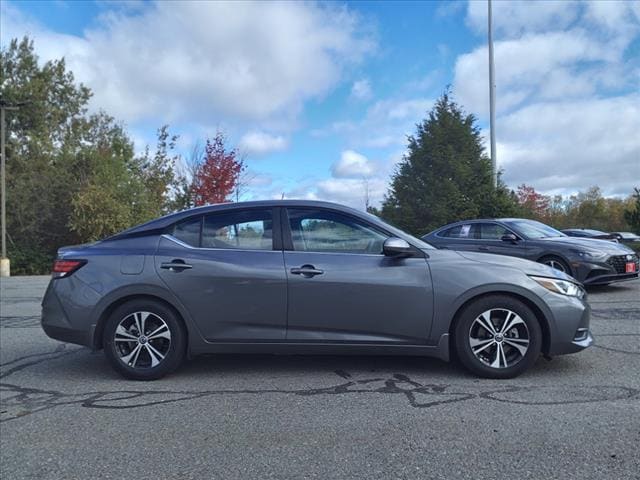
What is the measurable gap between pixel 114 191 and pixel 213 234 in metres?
23.2

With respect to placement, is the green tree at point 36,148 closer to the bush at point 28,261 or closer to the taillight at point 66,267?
the bush at point 28,261

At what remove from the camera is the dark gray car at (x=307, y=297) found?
173 inches

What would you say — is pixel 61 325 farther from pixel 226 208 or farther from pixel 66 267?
pixel 226 208

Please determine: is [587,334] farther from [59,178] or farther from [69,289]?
[59,178]

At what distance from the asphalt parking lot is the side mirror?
1.06 m

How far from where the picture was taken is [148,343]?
4574 mm

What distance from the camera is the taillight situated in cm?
470

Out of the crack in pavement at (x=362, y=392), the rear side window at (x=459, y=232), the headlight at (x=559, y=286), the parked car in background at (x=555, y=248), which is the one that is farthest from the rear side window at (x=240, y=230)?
the rear side window at (x=459, y=232)

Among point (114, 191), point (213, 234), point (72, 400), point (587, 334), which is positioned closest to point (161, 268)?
point (213, 234)

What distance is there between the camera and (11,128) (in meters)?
32.4

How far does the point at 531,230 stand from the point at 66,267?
27.1 ft

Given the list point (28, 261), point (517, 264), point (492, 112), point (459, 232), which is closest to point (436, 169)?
point (492, 112)

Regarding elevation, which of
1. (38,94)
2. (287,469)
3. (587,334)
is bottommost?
(287,469)

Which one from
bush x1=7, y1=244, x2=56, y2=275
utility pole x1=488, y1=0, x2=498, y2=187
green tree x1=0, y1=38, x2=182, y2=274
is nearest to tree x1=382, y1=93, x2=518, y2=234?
utility pole x1=488, y1=0, x2=498, y2=187
